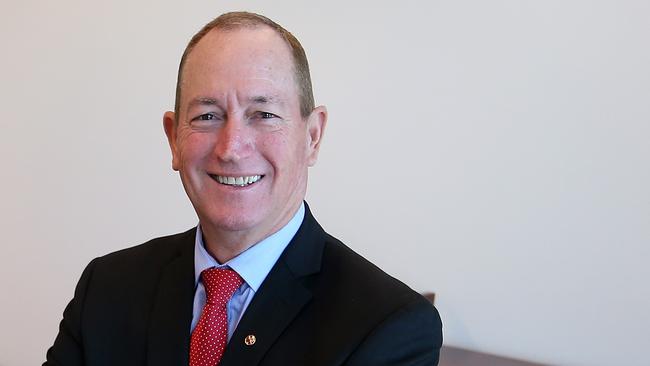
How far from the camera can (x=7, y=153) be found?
3025mm

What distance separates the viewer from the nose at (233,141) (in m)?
1.25

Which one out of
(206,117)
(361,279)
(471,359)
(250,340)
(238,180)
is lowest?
(471,359)

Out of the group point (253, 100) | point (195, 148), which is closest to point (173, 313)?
point (195, 148)

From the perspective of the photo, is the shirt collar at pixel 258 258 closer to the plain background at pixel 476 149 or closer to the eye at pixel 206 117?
the eye at pixel 206 117

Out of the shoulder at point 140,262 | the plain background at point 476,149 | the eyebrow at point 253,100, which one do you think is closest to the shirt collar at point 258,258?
the shoulder at point 140,262

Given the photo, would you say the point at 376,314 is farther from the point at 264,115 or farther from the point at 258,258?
the point at 264,115

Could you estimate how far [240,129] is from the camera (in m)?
1.27

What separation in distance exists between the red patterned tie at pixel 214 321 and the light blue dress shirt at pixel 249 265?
0.01m

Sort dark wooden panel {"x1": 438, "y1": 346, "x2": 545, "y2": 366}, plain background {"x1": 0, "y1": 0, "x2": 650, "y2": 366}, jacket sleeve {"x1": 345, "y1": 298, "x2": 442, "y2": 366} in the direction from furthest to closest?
dark wooden panel {"x1": 438, "y1": 346, "x2": 545, "y2": 366}, plain background {"x1": 0, "y1": 0, "x2": 650, "y2": 366}, jacket sleeve {"x1": 345, "y1": 298, "x2": 442, "y2": 366}

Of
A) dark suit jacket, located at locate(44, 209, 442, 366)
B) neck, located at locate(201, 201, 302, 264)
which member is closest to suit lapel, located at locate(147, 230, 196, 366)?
dark suit jacket, located at locate(44, 209, 442, 366)

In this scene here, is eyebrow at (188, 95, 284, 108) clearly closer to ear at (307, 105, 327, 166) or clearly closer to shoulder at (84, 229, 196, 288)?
ear at (307, 105, 327, 166)

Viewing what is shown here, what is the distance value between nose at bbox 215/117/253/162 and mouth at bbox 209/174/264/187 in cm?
4

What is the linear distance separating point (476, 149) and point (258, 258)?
1.06 metres

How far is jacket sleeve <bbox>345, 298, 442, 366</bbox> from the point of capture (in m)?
1.19
